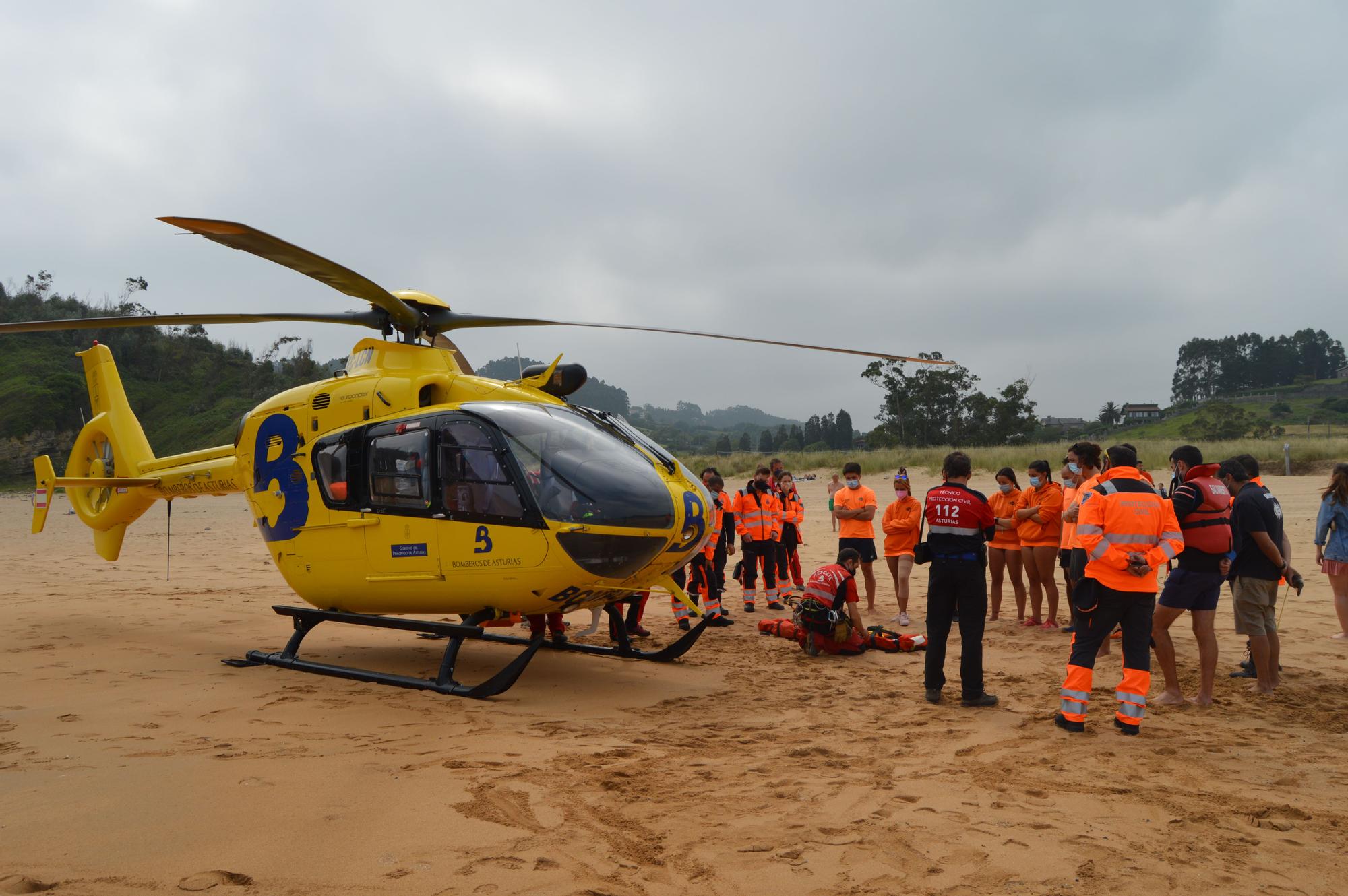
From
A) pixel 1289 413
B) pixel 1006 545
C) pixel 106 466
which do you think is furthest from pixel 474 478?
pixel 1289 413

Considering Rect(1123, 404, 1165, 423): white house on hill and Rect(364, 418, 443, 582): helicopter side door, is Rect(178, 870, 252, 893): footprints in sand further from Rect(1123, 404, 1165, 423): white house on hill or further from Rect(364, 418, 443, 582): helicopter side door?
Rect(1123, 404, 1165, 423): white house on hill

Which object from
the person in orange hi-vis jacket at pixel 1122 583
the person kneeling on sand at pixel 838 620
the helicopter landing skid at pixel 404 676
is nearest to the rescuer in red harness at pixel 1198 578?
the person in orange hi-vis jacket at pixel 1122 583

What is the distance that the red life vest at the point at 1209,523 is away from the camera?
5887mm

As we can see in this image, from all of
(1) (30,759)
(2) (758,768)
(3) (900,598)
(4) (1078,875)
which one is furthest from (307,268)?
(3) (900,598)

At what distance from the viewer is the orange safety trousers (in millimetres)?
5266

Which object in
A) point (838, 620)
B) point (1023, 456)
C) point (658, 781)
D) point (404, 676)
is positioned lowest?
point (404, 676)

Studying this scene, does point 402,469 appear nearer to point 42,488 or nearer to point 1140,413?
point 42,488

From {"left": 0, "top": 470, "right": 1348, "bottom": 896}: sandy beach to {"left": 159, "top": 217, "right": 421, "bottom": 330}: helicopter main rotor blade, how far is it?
3108 mm

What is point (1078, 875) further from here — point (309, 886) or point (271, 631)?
point (271, 631)

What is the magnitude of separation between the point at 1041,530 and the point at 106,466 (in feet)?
37.4

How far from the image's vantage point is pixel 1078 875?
319 centimetres

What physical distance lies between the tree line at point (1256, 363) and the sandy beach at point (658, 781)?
258 feet

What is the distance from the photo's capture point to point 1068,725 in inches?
209

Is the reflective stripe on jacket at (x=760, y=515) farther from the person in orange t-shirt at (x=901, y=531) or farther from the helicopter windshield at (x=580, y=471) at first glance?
the helicopter windshield at (x=580, y=471)
